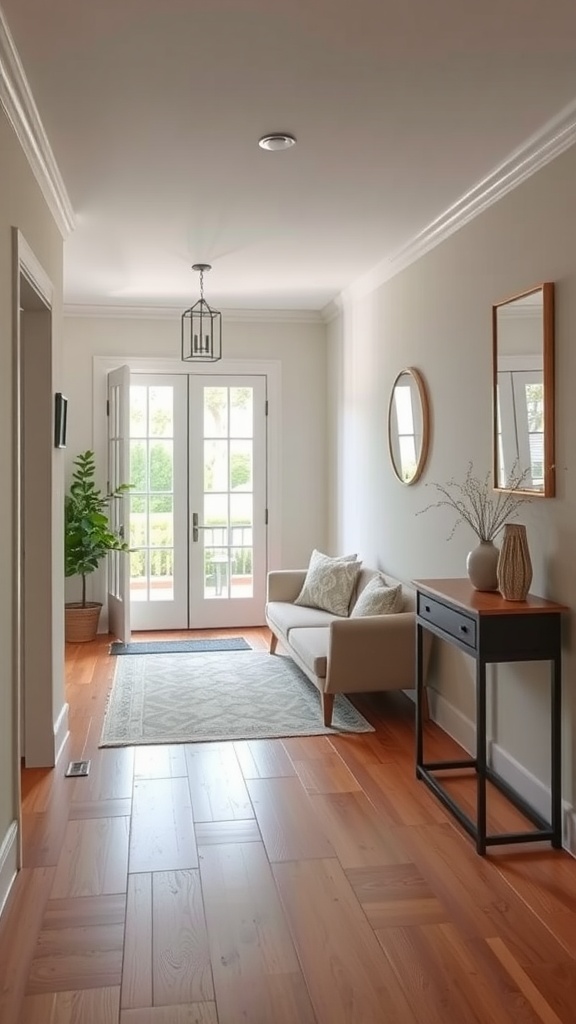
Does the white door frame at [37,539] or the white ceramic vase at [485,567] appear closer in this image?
the white ceramic vase at [485,567]

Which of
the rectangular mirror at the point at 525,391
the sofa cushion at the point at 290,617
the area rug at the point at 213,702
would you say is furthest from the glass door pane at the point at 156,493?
the rectangular mirror at the point at 525,391

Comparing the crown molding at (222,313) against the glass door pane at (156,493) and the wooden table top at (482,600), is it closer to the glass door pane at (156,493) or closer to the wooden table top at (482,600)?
the glass door pane at (156,493)

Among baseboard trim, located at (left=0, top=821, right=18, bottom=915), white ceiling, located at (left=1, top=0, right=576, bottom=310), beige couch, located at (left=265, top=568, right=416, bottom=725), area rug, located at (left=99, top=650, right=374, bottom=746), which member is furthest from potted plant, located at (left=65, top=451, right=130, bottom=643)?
baseboard trim, located at (left=0, top=821, right=18, bottom=915)

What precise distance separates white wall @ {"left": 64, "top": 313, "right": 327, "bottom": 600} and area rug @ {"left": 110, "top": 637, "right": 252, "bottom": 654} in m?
0.74

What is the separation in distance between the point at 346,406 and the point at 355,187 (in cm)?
271

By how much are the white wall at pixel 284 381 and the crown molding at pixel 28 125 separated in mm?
2709

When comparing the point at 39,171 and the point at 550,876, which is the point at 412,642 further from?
the point at 39,171

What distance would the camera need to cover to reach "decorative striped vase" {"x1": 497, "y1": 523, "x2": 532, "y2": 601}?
10.3 ft

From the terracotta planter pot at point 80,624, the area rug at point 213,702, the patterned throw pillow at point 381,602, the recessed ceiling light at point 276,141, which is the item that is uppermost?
the recessed ceiling light at point 276,141

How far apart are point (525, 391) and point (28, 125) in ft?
6.72

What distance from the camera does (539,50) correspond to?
2.50 meters

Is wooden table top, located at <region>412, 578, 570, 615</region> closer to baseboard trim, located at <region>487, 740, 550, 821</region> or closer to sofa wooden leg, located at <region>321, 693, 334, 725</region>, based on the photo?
baseboard trim, located at <region>487, 740, 550, 821</region>

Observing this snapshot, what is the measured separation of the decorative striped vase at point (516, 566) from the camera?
3.13 m

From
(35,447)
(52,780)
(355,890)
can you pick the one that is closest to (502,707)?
(355,890)
